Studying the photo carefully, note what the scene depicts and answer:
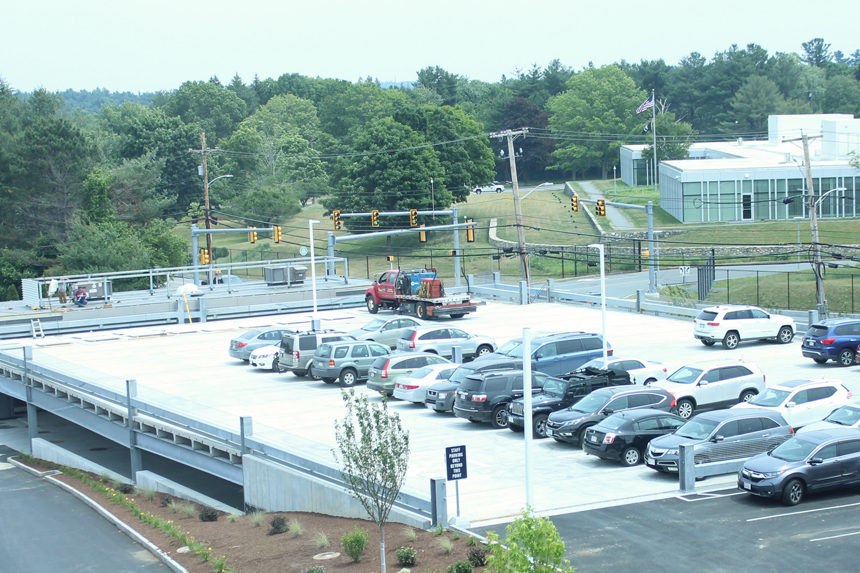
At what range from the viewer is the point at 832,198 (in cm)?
7875

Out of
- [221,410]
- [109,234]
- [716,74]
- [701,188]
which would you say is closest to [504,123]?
[716,74]

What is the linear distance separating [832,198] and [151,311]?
56.8 meters

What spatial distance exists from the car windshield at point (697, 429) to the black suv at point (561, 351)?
9732mm

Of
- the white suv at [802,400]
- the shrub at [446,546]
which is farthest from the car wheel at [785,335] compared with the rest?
the shrub at [446,546]

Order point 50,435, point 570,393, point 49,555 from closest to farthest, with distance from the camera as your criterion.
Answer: point 49,555 < point 570,393 < point 50,435

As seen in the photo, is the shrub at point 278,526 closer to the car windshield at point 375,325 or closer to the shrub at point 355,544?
the shrub at point 355,544

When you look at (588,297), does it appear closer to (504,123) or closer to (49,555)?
(49,555)

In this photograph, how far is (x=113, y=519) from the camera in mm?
25578

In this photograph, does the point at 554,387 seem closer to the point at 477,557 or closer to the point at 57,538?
the point at 477,557

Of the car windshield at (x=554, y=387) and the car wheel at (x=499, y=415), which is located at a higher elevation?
the car windshield at (x=554, y=387)

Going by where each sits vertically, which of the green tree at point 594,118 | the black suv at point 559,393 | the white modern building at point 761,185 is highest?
the green tree at point 594,118

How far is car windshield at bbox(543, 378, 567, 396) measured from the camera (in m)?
25.1

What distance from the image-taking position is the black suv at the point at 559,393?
956 inches

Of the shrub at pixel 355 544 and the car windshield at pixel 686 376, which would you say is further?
the car windshield at pixel 686 376
